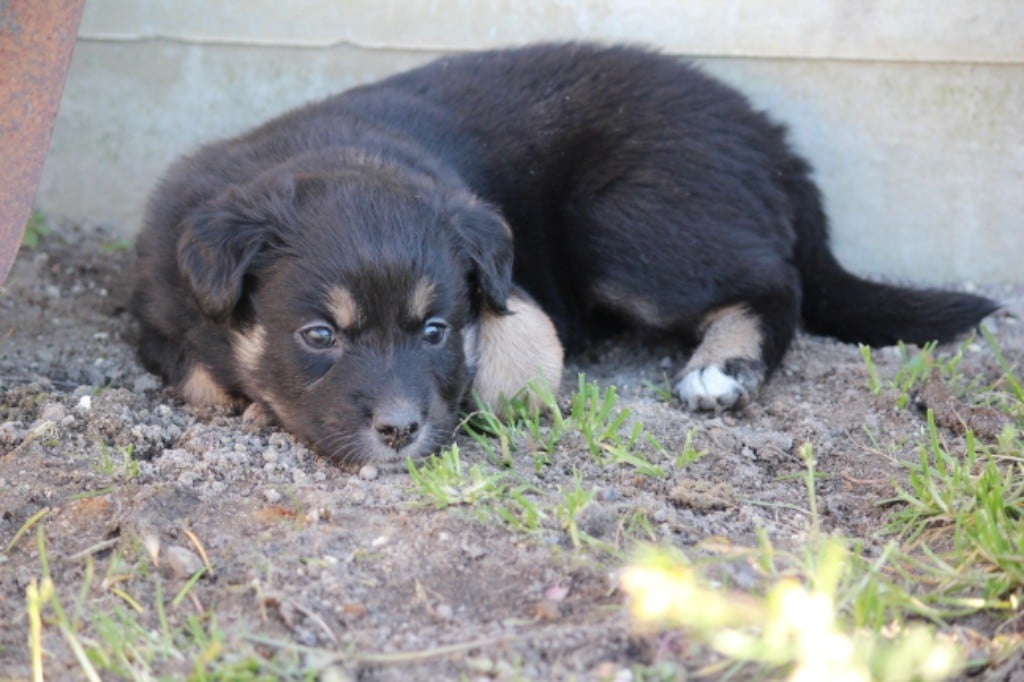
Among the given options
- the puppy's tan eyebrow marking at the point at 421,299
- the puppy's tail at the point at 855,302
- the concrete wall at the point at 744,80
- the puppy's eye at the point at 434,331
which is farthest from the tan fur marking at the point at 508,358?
the concrete wall at the point at 744,80

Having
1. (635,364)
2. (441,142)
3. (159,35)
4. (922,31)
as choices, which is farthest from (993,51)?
(159,35)

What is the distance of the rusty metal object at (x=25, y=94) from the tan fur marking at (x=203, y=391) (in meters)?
0.66

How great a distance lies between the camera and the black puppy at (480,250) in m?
3.14

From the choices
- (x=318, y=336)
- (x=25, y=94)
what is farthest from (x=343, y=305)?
(x=25, y=94)

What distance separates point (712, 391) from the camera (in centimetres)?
384

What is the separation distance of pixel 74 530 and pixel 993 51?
3.61m

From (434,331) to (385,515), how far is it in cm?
73

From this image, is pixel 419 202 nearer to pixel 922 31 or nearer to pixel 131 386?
pixel 131 386

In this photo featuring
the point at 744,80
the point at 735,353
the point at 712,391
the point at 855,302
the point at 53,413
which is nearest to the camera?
the point at 53,413

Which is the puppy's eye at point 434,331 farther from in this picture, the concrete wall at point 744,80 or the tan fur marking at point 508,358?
the concrete wall at point 744,80

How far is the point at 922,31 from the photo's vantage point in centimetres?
453

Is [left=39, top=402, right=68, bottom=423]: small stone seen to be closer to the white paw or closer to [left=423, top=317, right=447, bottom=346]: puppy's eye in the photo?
[left=423, top=317, right=447, bottom=346]: puppy's eye

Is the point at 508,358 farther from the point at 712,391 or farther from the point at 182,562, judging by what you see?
the point at 182,562

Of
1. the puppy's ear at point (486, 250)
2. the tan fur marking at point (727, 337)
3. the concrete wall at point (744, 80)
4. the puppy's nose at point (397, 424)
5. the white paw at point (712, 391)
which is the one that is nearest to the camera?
the puppy's nose at point (397, 424)
